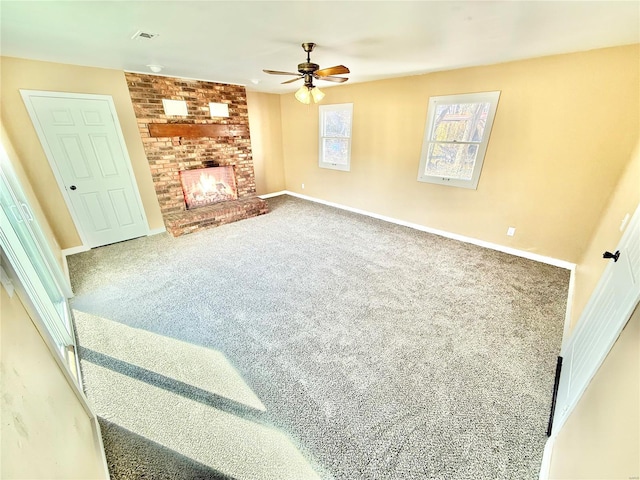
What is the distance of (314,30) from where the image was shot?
2.12 meters

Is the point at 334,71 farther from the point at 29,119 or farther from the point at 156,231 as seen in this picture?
the point at 156,231

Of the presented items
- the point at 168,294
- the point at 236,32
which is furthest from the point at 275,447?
the point at 236,32

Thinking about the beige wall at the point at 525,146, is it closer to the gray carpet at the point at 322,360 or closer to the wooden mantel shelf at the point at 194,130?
the gray carpet at the point at 322,360

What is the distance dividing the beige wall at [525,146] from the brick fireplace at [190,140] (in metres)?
2.09

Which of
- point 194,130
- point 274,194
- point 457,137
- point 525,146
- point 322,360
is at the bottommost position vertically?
point 322,360

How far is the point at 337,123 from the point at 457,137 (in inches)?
91.1

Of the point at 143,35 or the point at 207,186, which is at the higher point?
the point at 143,35

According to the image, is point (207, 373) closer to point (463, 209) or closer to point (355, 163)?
point (463, 209)

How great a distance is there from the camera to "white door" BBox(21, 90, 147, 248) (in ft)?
10.3

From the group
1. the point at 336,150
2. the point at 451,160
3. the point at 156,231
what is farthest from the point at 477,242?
the point at 156,231

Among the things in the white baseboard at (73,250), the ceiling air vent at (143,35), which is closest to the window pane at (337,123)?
the ceiling air vent at (143,35)

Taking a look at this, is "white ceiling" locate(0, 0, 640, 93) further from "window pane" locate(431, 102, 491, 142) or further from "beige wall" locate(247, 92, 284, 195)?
"beige wall" locate(247, 92, 284, 195)

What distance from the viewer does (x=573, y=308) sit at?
91.4 inches

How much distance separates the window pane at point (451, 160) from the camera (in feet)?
11.6
